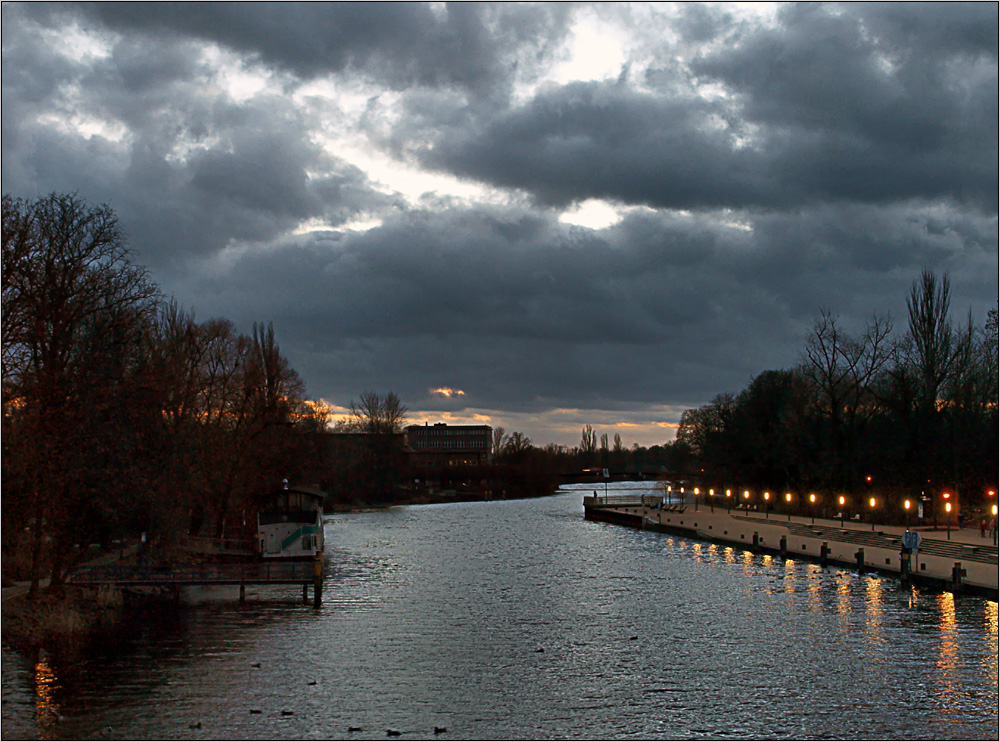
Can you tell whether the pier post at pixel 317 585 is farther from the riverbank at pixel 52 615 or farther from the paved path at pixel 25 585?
the paved path at pixel 25 585

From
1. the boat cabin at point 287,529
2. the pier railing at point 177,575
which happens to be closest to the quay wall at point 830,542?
the pier railing at point 177,575

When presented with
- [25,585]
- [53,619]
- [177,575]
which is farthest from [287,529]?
[53,619]

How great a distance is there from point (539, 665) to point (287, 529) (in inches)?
1149

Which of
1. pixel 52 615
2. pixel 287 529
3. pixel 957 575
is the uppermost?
pixel 287 529

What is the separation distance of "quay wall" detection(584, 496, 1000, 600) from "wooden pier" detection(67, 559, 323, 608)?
30.0 m

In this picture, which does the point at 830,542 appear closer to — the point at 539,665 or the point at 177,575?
Answer: the point at 539,665

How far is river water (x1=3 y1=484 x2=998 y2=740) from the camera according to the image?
2334 centimetres

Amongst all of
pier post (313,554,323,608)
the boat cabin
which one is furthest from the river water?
the boat cabin

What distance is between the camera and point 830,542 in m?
64.0

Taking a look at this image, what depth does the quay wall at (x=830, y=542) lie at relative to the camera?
1724 inches

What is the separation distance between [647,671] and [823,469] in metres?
59.6

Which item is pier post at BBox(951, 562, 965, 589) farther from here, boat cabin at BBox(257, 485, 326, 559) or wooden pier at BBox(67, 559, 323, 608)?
boat cabin at BBox(257, 485, 326, 559)

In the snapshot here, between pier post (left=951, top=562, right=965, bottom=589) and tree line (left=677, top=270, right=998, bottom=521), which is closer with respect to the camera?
pier post (left=951, top=562, right=965, bottom=589)

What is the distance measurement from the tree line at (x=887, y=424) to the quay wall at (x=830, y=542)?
5.60m
